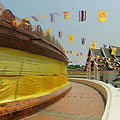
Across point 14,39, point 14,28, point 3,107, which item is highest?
point 14,28

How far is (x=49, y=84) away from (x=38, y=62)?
1535 millimetres

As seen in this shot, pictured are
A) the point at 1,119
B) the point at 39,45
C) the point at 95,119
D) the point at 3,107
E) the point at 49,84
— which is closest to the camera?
the point at 1,119

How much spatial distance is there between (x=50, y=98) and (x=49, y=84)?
0.99m

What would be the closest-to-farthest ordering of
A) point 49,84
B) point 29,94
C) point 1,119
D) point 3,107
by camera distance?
point 1,119 < point 3,107 < point 29,94 < point 49,84

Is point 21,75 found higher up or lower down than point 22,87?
higher up

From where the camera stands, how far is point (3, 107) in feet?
13.7

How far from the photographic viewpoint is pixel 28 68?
5719 millimetres

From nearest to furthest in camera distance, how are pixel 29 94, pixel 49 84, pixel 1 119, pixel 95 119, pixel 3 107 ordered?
pixel 1 119, pixel 3 107, pixel 95 119, pixel 29 94, pixel 49 84

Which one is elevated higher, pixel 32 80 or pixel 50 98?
pixel 32 80

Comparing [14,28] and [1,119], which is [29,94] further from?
[14,28]

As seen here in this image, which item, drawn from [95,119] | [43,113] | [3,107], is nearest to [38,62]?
[43,113]

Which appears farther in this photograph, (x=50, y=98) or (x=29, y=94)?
(x=50, y=98)

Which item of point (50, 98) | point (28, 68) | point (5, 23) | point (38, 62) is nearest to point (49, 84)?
point (50, 98)

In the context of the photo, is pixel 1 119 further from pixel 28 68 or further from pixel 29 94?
pixel 28 68
